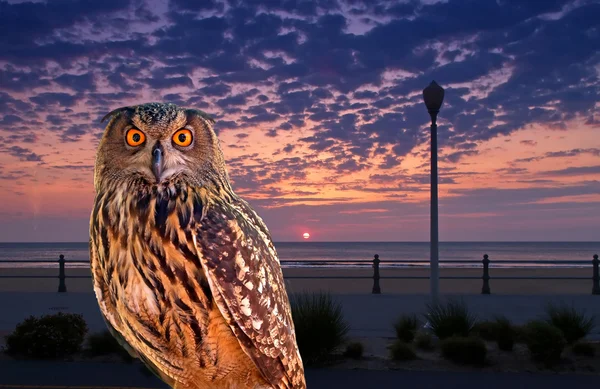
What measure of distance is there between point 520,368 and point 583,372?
79cm

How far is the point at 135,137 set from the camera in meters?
Result: 2.19

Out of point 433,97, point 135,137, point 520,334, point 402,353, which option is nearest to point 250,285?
point 135,137

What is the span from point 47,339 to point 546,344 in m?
7.00

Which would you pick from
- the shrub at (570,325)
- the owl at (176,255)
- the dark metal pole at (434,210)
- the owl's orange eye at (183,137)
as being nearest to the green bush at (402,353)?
the shrub at (570,325)

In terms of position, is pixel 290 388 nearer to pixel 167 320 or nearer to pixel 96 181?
pixel 167 320

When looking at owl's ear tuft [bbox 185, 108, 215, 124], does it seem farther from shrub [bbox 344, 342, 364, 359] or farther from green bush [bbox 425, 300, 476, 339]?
green bush [bbox 425, 300, 476, 339]

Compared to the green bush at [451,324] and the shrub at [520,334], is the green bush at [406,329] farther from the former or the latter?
the shrub at [520,334]

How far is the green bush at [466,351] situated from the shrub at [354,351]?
1168 millimetres

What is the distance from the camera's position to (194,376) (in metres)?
2.21

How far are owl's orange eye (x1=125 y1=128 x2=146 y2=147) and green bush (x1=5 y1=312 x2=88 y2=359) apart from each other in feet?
24.3

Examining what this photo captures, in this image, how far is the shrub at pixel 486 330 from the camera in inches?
365

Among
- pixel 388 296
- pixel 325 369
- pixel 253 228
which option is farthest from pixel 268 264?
pixel 388 296

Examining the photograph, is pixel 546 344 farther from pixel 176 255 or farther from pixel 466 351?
pixel 176 255

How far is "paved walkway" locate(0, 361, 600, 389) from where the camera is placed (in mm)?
7281
